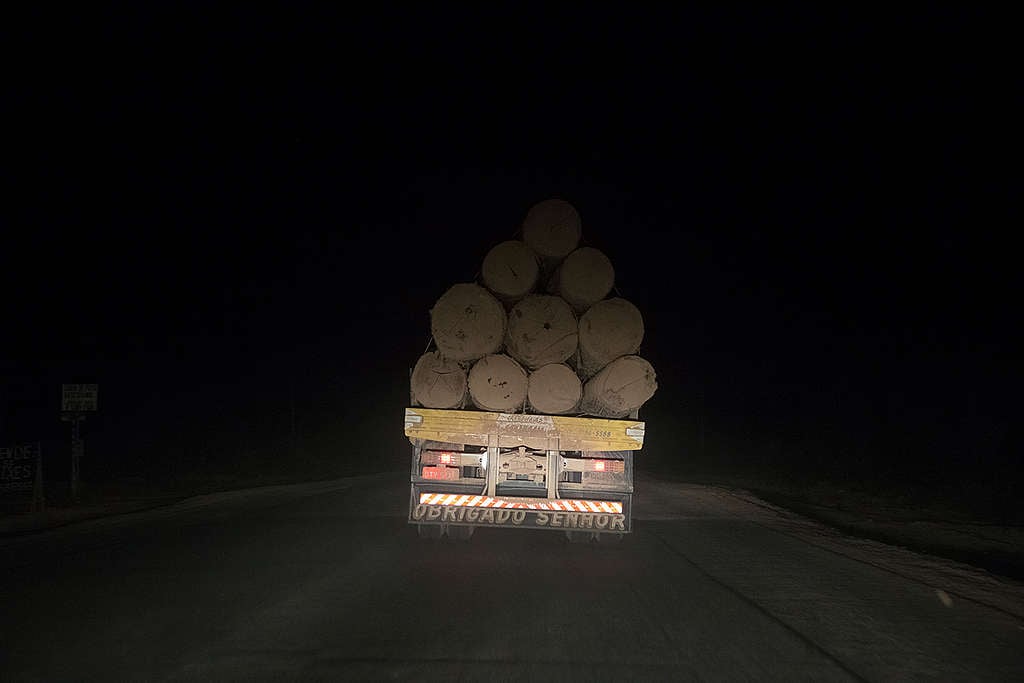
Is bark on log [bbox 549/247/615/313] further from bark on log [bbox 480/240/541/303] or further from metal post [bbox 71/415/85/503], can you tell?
metal post [bbox 71/415/85/503]

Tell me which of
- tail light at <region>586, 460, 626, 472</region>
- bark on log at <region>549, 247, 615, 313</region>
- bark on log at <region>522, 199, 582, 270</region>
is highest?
bark on log at <region>522, 199, 582, 270</region>

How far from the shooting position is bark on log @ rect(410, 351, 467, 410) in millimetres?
12789

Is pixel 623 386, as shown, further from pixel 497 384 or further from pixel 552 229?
pixel 552 229

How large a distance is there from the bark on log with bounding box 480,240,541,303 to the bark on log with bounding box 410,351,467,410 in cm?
115

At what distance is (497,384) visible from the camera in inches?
500

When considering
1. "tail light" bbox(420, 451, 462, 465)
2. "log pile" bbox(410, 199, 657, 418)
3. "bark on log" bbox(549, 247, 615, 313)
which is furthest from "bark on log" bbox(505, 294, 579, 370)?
"tail light" bbox(420, 451, 462, 465)

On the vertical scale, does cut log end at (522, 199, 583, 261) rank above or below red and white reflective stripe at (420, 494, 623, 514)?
above

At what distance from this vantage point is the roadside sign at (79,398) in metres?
20.4

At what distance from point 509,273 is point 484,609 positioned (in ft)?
17.7

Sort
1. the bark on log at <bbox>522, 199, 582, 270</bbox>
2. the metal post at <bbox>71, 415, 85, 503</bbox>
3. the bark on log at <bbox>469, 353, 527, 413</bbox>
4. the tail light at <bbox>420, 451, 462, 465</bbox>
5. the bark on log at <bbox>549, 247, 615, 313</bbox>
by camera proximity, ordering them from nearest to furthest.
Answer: the tail light at <bbox>420, 451, 462, 465</bbox> < the bark on log at <bbox>469, 353, 527, 413</bbox> < the bark on log at <bbox>549, 247, 615, 313</bbox> < the bark on log at <bbox>522, 199, 582, 270</bbox> < the metal post at <bbox>71, 415, 85, 503</bbox>

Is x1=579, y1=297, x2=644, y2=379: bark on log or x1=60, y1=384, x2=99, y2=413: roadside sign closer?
x1=579, y1=297, x2=644, y2=379: bark on log

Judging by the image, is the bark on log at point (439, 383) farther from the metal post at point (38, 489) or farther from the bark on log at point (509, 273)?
the metal post at point (38, 489)

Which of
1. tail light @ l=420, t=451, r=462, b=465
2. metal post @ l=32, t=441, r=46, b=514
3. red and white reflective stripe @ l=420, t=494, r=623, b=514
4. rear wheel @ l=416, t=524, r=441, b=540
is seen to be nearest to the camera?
red and white reflective stripe @ l=420, t=494, r=623, b=514

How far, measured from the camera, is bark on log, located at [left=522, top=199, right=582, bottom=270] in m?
13.3
